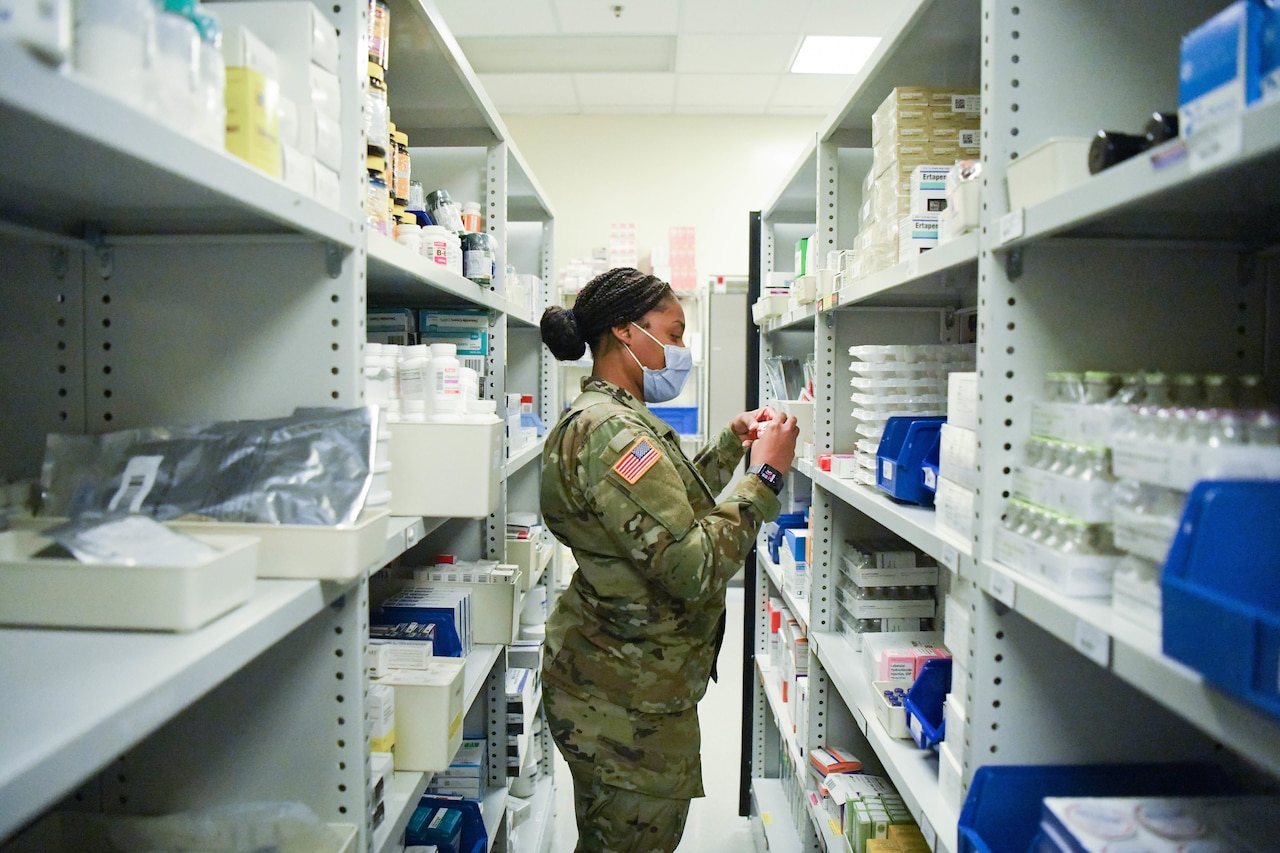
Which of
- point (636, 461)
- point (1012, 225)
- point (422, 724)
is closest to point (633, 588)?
point (636, 461)

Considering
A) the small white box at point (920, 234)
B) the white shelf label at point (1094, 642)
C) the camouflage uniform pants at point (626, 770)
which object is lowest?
the camouflage uniform pants at point (626, 770)

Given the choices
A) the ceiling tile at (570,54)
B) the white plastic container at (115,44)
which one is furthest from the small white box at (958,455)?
the ceiling tile at (570,54)

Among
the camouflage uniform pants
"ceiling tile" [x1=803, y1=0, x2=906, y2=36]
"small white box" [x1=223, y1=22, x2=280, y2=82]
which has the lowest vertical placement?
the camouflage uniform pants

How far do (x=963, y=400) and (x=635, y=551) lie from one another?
2.58ft

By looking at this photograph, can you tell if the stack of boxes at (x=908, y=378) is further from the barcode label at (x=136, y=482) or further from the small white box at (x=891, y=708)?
the barcode label at (x=136, y=482)

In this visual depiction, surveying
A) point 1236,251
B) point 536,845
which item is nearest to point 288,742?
point 1236,251

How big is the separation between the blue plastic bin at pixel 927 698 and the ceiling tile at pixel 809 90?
483 centimetres

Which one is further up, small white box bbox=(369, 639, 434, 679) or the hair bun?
the hair bun

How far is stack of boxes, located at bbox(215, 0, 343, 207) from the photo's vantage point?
0.82 meters

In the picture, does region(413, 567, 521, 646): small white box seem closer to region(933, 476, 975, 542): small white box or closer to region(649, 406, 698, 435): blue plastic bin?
region(933, 476, 975, 542): small white box

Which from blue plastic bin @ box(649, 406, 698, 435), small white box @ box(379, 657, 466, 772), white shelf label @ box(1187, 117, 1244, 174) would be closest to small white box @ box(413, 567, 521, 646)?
small white box @ box(379, 657, 466, 772)

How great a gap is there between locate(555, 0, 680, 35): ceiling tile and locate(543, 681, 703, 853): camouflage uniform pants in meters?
4.19

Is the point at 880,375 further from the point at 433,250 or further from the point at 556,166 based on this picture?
the point at 556,166

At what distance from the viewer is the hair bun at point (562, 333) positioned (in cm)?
206
